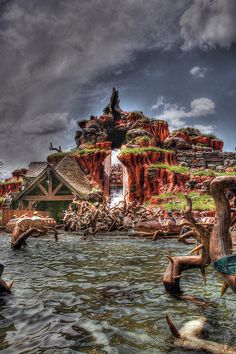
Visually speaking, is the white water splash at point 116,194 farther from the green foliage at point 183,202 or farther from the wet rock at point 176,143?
the wet rock at point 176,143

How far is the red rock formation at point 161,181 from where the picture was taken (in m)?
32.5

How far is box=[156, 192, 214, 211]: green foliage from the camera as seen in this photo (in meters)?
23.9

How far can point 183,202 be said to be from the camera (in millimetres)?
27297

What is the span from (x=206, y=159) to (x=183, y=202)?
41.3 ft

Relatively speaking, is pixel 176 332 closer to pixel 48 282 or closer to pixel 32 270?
pixel 48 282

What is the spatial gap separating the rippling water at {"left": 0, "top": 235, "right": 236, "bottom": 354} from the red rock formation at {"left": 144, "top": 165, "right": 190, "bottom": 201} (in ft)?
83.3

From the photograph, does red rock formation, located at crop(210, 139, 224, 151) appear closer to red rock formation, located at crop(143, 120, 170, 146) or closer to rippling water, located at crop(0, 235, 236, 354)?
red rock formation, located at crop(143, 120, 170, 146)

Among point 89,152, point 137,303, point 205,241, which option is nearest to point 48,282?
point 137,303

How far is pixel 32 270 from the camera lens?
24.8ft

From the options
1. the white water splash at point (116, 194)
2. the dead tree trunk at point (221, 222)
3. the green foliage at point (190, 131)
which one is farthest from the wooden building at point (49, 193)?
the green foliage at point (190, 131)

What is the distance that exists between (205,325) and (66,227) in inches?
712

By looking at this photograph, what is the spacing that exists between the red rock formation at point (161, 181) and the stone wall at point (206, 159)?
513 cm

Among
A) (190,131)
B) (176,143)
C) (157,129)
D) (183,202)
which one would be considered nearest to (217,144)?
(190,131)

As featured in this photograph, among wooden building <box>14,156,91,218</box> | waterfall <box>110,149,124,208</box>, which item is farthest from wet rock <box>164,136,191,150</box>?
wooden building <box>14,156,91,218</box>
